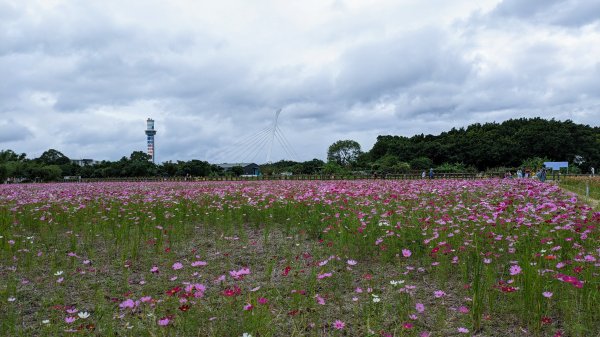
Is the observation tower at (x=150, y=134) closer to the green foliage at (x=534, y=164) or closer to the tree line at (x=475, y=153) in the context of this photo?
the tree line at (x=475, y=153)

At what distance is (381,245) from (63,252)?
4.13 metres

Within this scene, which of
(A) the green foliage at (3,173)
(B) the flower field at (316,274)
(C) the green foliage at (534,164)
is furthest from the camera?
(C) the green foliage at (534,164)

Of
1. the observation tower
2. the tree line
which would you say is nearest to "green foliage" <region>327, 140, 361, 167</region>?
the tree line

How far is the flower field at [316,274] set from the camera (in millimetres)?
3248

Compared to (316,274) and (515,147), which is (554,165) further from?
(316,274)

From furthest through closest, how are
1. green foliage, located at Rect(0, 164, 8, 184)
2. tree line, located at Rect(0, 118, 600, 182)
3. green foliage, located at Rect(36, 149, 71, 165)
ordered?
green foliage, located at Rect(36, 149, 71, 165), tree line, located at Rect(0, 118, 600, 182), green foliage, located at Rect(0, 164, 8, 184)

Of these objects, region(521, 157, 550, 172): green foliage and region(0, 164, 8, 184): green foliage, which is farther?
region(521, 157, 550, 172): green foliage

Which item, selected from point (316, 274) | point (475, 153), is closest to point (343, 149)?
point (475, 153)

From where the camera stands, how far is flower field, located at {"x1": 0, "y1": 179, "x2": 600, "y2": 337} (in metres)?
3.25

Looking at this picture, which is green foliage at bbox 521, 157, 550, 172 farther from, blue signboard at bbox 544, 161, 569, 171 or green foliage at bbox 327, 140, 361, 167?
green foliage at bbox 327, 140, 361, 167

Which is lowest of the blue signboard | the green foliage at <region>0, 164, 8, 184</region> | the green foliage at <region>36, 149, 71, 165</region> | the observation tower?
the green foliage at <region>0, 164, 8, 184</region>

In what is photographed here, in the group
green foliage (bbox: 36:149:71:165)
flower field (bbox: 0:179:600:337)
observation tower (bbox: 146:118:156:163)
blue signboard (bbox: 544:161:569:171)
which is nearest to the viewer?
flower field (bbox: 0:179:600:337)

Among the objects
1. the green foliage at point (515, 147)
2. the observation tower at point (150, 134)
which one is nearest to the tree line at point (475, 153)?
the green foliage at point (515, 147)

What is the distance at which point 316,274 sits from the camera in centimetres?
425
